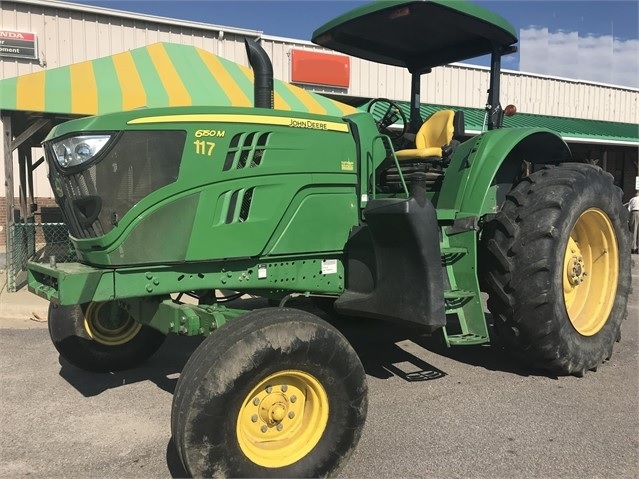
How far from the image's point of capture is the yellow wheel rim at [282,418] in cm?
260

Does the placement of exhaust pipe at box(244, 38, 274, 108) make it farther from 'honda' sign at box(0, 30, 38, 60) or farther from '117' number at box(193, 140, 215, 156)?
'honda' sign at box(0, 30, 38, 60)

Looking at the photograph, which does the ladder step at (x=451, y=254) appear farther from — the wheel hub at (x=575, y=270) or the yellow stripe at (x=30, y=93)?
the yellow stripe at (x=30, y=93)

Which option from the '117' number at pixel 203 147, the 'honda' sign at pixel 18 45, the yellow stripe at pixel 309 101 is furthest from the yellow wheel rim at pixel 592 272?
the 'honda' sign at pixel 18 45

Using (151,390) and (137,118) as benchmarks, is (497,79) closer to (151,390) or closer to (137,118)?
(137,118)

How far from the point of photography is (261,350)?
253cm

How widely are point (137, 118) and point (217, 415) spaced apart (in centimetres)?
153

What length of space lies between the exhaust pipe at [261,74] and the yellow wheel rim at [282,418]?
1.78 metres

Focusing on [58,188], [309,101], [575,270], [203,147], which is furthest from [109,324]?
[309,101]

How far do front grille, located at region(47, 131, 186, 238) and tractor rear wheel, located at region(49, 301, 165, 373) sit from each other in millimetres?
1378

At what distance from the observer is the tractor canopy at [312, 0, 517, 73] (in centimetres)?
375

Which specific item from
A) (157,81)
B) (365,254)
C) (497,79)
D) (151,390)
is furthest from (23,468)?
(157,81)

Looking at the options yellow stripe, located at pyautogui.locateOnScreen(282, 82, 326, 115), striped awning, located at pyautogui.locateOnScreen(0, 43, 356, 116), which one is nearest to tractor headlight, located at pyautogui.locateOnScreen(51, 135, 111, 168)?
striped awning, located at pyautogui.locateOnScreen(0, 43, 356, 116)

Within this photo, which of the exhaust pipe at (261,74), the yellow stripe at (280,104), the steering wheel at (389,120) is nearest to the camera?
the exhaust pipe at (261,74)

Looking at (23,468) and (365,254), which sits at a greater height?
(365,254)
